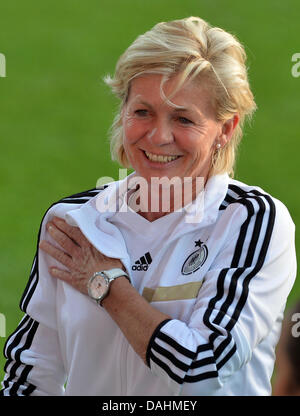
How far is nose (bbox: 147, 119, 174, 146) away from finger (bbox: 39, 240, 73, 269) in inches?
16.4

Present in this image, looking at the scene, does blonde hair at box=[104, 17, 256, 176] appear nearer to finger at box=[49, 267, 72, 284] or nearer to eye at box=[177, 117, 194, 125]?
eye at box=[177, 117, 194, 125]

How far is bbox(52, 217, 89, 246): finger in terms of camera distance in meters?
2.90

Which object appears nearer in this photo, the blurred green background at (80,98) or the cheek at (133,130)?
the cheek at (133,130)

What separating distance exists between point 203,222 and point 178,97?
1.16 ft

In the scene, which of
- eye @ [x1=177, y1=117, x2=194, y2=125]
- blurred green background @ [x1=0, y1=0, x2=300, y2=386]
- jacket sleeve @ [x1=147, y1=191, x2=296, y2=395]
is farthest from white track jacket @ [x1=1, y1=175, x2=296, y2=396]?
blurred green background @ [x1=0, y1=0, x2=300, y2=386]

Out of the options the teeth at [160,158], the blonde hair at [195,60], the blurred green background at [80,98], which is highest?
the blonde hair at [195,60]

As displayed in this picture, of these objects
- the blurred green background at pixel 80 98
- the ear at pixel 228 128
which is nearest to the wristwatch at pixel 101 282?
the ear at pixel 228 128

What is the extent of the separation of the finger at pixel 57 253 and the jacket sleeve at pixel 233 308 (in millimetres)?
410

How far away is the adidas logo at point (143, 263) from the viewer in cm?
283

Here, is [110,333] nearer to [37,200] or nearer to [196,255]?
[196,255]

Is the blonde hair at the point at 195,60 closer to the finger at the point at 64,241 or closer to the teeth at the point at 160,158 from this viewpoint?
the teeth at the point at 160,158

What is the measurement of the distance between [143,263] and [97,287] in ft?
0.55

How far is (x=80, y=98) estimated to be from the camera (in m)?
8.18

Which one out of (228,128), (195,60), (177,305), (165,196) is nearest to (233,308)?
(177,305)
